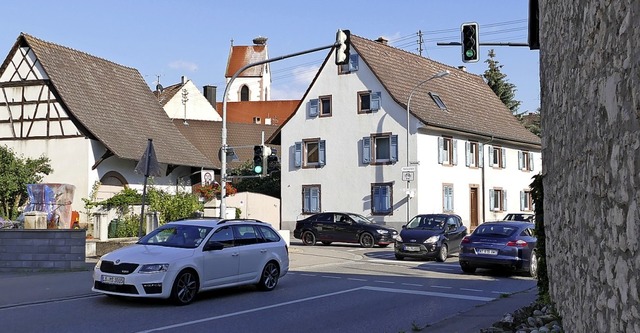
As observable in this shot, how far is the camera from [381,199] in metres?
39.8

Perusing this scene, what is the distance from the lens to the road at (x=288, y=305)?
36.3 ft

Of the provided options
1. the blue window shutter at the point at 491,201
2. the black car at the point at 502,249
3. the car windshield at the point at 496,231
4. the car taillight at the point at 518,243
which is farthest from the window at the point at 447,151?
the car taillight at the point at 518,243

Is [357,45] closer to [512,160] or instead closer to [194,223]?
[512,160]

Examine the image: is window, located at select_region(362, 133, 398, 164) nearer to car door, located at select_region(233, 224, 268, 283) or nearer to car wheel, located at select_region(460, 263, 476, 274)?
car wheel, located at select_region(460, 263, 476, 274)

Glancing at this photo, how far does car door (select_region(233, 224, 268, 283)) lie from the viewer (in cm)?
1477

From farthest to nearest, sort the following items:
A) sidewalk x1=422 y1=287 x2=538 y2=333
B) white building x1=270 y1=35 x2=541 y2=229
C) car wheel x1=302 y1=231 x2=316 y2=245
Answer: white building x1=270 y1=35 x2=541 y2=229 < car wheel x1=302 y1=231 x2=316 y2=245 < sidewalk x1=422 y1=287 x2=538 y2=333

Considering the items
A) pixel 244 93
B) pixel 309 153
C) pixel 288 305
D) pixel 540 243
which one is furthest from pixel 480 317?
pixel 244 93

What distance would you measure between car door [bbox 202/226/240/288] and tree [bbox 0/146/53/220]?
21.5 meters

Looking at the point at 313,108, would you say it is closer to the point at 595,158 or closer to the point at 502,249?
the point at 502,249

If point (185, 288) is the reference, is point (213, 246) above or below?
above

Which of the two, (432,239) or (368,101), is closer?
(432,239)

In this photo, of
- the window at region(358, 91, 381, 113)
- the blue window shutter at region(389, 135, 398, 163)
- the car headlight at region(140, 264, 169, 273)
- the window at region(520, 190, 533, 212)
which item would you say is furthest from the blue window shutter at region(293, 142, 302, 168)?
the car headlight at region(140, 264, 169, 273)

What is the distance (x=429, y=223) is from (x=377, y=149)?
14989 mm

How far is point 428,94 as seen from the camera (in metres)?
43.2
